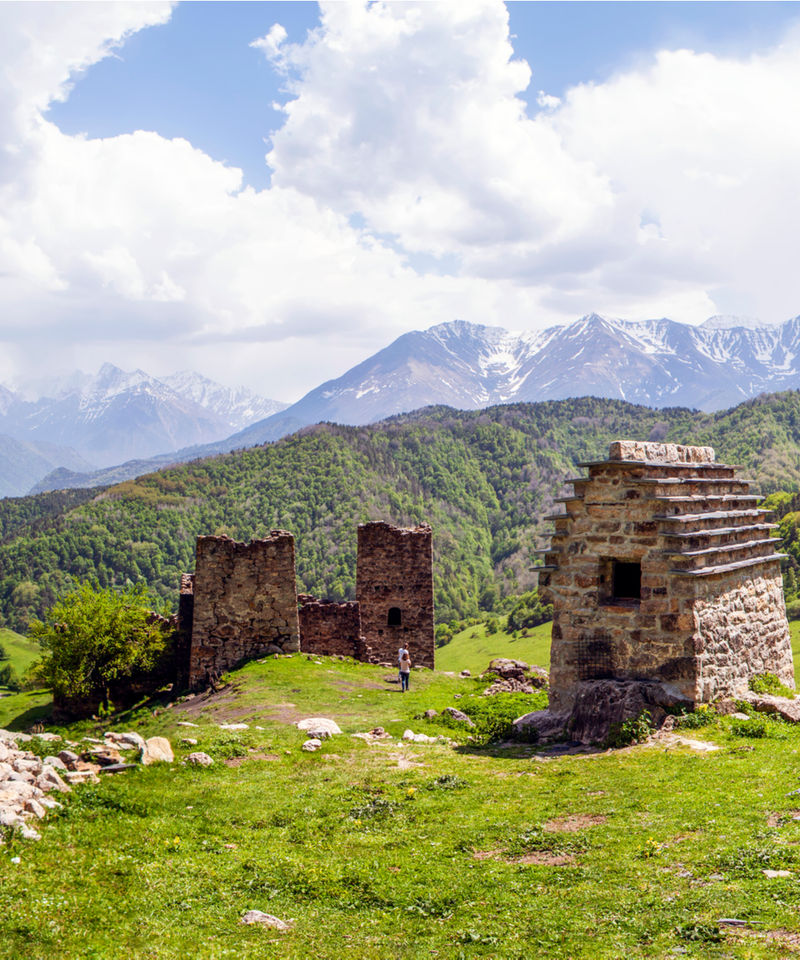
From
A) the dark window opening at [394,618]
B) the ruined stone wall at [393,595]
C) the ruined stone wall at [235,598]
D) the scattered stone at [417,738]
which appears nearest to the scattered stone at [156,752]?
the scattered stone at [417,738]

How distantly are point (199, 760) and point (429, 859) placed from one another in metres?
6.40

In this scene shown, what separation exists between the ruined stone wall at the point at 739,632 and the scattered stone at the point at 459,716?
603 centimetres

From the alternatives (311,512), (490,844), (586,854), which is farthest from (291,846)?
(311,512)

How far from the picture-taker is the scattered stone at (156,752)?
46.4 feet

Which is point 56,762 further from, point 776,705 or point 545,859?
point 776,705

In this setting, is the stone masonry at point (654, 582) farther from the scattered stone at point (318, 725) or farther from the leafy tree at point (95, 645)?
the leafy tree at point (95, 645)

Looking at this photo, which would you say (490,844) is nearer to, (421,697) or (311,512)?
(421,697)

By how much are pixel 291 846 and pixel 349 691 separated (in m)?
14.1

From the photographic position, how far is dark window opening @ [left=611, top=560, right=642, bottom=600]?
17.5 m

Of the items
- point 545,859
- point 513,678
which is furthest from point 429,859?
point 513,678

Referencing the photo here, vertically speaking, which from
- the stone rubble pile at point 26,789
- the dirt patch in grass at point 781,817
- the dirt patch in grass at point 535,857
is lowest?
the dirt patch in grass at point 535,857

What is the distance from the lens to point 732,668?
55.8ft

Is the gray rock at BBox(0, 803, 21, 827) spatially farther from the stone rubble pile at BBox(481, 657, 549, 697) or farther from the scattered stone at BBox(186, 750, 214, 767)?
the stone rubble pile at BBox(481, 657, 549, 697)

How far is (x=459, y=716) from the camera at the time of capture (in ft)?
67.0
